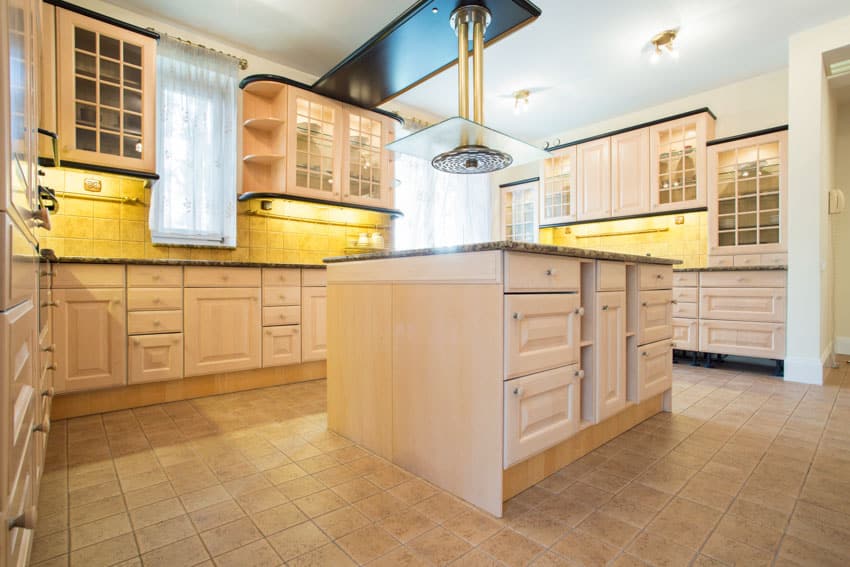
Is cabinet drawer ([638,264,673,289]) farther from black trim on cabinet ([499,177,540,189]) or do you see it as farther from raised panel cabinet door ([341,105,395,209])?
black trim on cabinet ([499,177,540,189])

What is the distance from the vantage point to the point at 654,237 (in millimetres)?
4582

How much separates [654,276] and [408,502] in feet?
5.72

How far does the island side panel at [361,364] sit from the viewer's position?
5.75 ft

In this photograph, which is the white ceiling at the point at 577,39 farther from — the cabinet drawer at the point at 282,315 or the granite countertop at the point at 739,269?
the cabinet drawer at the point at 282,315

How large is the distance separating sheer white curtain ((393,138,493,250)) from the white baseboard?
3.23 metres

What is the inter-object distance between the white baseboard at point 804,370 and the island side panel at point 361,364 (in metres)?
3.42

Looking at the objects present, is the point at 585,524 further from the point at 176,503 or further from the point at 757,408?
the point at 757,408

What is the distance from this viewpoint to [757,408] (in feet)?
8.10

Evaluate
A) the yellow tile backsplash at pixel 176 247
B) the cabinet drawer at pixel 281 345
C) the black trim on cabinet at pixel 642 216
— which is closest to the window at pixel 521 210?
the black trim on cabinet at pixel 642 216

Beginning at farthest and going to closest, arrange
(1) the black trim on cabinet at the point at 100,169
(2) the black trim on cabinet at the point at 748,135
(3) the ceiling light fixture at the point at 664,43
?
(2) the black trim on cabinet at the point at 748,135 < (3) the ceiling light fixture at the point at 664,43 < (1) the black trim on cabinet at the point at 100,169

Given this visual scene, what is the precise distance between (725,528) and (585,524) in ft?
1.39

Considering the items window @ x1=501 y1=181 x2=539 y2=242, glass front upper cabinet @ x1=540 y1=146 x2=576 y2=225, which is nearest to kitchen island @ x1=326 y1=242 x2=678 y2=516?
glass front upper cabinet @ x1=540 y1=146 x2=576 y2=225

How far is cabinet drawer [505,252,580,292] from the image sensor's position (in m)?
1.33

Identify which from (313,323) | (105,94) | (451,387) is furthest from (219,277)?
(451,387)
